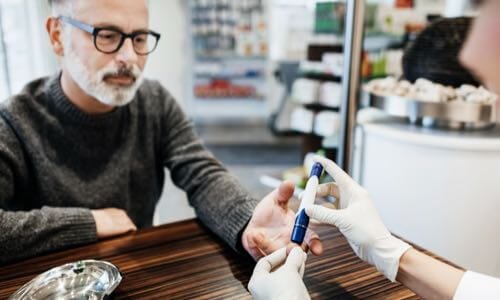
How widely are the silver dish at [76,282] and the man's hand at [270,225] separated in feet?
0.88

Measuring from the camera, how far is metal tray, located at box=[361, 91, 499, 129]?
4.32 ft

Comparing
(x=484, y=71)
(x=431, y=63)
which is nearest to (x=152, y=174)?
(x=484, y=71)

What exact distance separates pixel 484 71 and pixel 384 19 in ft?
5.71

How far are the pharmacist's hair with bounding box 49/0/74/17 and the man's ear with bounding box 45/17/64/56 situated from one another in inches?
0.8

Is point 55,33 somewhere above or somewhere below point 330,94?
above

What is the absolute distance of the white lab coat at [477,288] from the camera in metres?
0.69

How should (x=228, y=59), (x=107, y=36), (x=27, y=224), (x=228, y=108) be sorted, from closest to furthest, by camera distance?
(x=27, y=224) < (x=107, y=36) < (x=228, y=59) < (x=228, y=108)

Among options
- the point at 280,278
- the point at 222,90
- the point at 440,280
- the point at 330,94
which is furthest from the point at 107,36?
the point at 222,90

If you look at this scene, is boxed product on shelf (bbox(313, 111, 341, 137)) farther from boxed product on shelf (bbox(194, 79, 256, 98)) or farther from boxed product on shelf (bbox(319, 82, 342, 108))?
boxed product on shelf (bbox(194, 79, 256, 98))

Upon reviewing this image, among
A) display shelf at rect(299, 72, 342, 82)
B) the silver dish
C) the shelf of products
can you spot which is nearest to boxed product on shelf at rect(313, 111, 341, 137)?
display shelf at rect(299, 72, 342, 82)

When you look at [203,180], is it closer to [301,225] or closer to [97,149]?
[97,149]

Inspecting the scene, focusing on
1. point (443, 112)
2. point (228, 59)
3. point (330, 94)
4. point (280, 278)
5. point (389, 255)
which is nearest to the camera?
point (280, 278)

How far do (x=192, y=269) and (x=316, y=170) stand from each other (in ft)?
0.99

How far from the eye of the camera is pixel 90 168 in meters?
1.13
